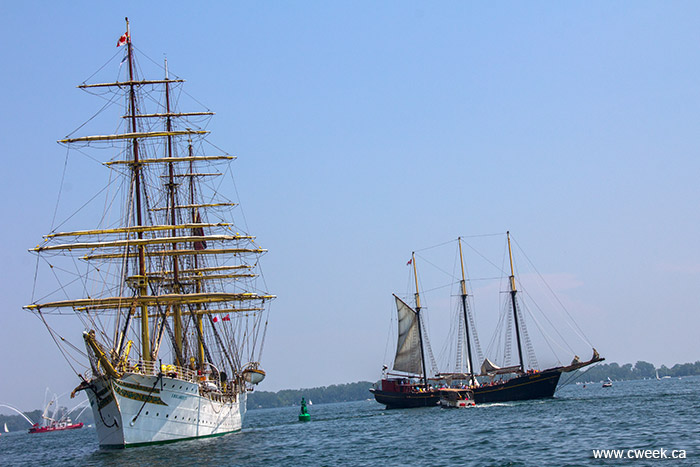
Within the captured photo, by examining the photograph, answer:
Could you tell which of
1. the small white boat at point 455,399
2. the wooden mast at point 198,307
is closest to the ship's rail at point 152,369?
the wooden mast at point 198,307

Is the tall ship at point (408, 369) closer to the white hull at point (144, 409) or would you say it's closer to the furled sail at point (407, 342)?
the furled sail at point (407, 342)

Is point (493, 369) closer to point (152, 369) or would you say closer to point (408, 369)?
point (408, 369)

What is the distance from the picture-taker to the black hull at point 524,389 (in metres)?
94.4

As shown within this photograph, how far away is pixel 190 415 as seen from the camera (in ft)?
190

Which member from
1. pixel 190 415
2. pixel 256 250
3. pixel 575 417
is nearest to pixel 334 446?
pixel 190 415

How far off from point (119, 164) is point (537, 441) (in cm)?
4023

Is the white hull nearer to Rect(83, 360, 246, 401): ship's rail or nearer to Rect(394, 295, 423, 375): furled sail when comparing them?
Rect(83, 360, 246, 401): ship's rail

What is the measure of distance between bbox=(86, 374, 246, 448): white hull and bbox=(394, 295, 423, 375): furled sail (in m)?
48.9

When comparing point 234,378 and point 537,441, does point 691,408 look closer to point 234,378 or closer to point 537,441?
point 537,441

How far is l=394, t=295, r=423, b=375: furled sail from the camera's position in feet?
343

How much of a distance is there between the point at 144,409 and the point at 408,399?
53289mm

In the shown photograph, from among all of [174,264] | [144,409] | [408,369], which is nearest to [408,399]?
[408,369]

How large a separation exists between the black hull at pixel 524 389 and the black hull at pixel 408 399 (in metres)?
5.66

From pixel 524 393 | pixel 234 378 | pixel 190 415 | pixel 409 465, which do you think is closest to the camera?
pixel 409 465
